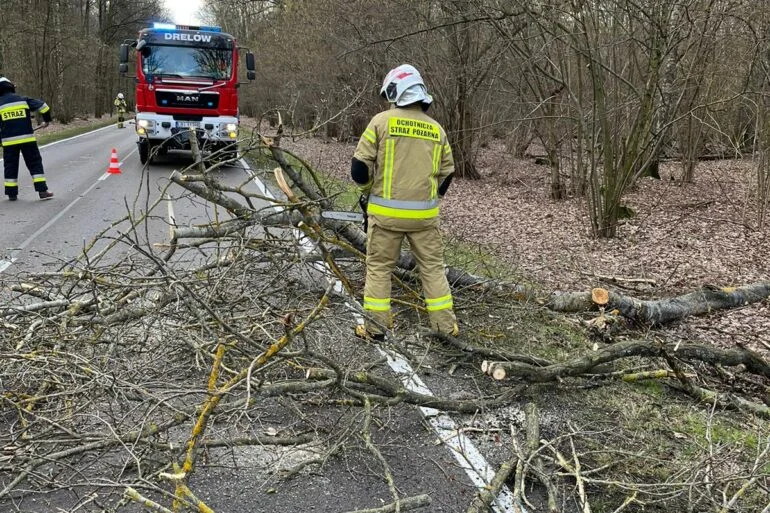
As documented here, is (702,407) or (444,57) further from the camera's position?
(444,57)

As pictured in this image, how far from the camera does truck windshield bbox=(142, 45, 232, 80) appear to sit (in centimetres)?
1380

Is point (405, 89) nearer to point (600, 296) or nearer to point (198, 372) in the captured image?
point (600, 296)

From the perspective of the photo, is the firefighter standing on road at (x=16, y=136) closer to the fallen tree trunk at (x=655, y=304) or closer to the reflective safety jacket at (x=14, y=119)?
the reflective safety jacket at (x=14, y=119)

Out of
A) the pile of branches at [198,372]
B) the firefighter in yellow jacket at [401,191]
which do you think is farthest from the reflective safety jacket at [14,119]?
the firefighter in yellow jacket at [401,191]

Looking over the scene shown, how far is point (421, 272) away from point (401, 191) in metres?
0.67

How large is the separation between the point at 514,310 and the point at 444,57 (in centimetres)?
895

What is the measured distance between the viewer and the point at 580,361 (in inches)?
150

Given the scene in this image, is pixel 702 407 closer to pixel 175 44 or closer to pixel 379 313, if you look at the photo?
pixel 379 313

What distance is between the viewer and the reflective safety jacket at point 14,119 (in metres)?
9.79

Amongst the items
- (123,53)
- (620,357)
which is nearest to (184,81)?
(123,53)

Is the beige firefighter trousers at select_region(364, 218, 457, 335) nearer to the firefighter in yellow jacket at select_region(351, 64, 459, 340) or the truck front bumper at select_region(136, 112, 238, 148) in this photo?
the firefighter in yellow jacket at select_region(351, 64, 459, 340)

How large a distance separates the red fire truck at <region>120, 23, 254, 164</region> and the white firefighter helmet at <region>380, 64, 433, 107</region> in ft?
31.8

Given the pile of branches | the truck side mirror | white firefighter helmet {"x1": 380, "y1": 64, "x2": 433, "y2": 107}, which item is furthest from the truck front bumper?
white firefighter helmet {"x1": 380, "y1": 64, "x2": 433, "y2": 107}

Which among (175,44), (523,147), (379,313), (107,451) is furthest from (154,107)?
(107,451)
